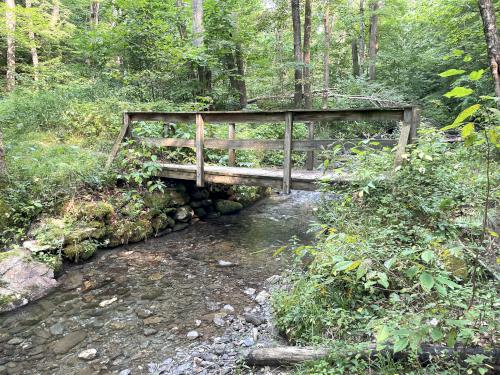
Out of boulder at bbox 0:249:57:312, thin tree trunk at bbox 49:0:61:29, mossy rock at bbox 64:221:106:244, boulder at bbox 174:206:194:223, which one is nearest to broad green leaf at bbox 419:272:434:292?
boulder at bbox 0:249:57:312

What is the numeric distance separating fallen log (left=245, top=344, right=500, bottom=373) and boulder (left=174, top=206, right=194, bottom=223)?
4.87m

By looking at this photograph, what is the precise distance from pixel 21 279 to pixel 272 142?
4.55m

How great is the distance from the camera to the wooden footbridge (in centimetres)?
516

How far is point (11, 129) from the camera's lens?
29.3ft

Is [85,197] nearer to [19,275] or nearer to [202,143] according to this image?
[19,275]

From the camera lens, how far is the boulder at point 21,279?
4.50 meters

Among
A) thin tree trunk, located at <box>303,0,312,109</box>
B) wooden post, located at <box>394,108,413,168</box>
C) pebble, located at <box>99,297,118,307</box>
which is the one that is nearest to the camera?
pebble, located at <box>99,297,118,307</box>

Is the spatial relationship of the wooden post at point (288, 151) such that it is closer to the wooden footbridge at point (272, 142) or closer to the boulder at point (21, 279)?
the wooden footbridge at point (272, 142)

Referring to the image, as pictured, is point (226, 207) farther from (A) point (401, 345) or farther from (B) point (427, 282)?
(B) point (427, 282)

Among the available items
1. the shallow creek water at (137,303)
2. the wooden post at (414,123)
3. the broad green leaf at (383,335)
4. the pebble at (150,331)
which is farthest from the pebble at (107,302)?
the wooden post at (414,123)

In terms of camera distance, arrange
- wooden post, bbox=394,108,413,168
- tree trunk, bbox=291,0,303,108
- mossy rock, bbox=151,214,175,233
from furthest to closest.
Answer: tree trunk, bbox=291,0,303,108, mossy rock, bbox=151,214,175,233, wooden post, bbox=394,108,413,168

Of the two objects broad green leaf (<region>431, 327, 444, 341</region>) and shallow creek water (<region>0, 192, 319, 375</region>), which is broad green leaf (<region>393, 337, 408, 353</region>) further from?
shallow creek water (<region>0, 192, 319, 375</region>)

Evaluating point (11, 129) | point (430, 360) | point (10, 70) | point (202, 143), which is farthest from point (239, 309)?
point (10, 70)

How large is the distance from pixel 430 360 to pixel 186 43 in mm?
10967
